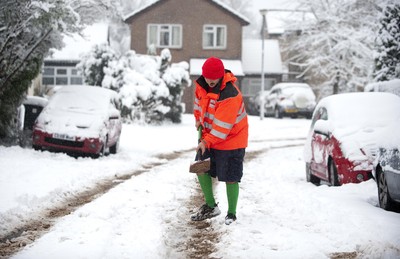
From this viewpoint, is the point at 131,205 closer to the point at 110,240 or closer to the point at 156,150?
the point at 110,240

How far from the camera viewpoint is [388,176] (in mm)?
7039

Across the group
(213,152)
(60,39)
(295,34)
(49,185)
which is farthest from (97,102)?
(295,34)

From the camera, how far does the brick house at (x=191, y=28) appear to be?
3859cm

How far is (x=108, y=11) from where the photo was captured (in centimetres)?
1586

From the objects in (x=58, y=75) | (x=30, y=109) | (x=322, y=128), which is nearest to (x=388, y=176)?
(x=322, y=128)

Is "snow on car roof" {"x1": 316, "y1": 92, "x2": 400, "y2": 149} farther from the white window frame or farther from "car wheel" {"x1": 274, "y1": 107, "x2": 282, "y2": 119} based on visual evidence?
the white window frame

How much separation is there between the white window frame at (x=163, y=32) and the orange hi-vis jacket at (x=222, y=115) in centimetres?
3306

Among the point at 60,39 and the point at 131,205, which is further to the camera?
the point at 60,39

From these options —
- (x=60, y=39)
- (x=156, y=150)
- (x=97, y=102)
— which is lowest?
(x=156, y=150)

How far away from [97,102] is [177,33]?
25648mm

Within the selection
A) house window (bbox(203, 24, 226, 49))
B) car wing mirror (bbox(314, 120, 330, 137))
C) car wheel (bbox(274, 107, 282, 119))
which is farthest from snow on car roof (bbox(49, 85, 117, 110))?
house window (bbox(203, 24, 226, 49))

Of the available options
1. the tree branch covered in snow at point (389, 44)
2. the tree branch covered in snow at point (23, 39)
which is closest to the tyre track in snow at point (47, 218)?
the tree branch covered in snow at point (23, 39)

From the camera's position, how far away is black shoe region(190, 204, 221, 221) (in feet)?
21.3

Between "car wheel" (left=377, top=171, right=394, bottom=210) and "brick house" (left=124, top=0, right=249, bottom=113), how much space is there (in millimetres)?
31243
